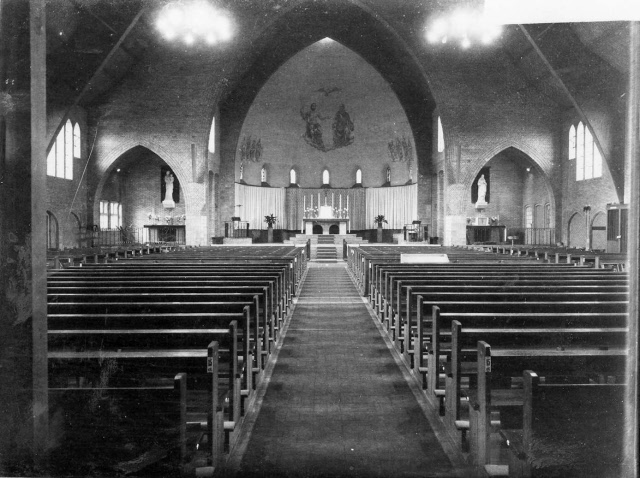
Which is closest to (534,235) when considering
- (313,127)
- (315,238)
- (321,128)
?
(315,238)

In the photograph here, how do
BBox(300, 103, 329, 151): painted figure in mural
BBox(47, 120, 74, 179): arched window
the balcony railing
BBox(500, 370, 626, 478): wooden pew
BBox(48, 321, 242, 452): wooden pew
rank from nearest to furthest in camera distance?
BBox(500, 370, 626, 478): wooden pew → BBox(48, 321, 242, 452): wooden pew → BBox(47, 120, 74, 179): arched window → the balcony railing → BBox(300, 103, 329, 151): painted figure in mural

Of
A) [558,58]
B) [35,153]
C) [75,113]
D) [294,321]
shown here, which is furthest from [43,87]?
[75,113]

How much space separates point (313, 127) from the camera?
31078 millimetres

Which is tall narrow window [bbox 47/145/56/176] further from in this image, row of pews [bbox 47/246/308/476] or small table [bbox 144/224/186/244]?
row of pews [bbox 47/246/308/476]

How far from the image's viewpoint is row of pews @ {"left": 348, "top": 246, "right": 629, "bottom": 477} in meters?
2.42

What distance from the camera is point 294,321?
26.8ft

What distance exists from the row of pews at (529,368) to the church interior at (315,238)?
2 cm

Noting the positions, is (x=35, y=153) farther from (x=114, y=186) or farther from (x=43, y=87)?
(x=114, y=186)

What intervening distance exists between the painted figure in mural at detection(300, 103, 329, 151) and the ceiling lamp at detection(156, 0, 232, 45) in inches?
360

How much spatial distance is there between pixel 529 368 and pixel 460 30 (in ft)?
62.6

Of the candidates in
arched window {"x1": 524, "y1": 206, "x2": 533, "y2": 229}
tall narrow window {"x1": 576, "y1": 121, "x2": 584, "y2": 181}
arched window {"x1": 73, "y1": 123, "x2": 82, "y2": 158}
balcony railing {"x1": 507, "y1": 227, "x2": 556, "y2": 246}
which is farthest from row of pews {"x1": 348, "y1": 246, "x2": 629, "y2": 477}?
arched window {"x1": 524, "y1": 206, "x2": 533, "y2": 229}

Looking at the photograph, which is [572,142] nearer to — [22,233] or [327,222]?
[327,222]

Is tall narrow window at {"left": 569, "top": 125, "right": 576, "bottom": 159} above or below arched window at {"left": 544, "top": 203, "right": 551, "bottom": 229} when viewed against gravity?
above

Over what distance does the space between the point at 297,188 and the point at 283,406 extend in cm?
2746
